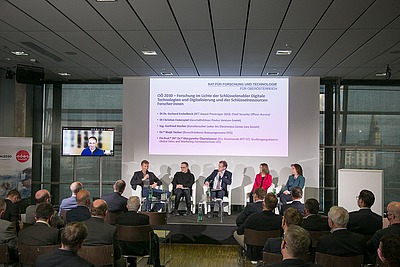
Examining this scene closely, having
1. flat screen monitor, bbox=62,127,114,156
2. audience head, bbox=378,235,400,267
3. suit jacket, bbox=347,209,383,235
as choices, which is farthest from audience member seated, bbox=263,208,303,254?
flat screen monitor, bbox=62,127,114,156

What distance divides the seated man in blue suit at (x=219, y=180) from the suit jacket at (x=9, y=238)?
182 inches

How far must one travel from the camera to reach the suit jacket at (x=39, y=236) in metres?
3.16

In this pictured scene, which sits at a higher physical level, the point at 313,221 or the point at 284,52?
the point at 284,52

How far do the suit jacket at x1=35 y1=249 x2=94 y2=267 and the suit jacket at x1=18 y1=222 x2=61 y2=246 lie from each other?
819 millimetres

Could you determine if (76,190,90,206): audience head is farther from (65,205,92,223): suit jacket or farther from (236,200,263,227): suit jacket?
(236,200,263,227): suit jacket

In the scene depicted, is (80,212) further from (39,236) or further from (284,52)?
(284,52)

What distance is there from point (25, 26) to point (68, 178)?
5123 millimetres

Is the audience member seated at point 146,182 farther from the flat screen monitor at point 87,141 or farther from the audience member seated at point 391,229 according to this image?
the audience member seated at point 391,229

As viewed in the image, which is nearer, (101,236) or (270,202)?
(101,236)

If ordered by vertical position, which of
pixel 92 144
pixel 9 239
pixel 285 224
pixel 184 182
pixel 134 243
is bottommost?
pixel 134 243

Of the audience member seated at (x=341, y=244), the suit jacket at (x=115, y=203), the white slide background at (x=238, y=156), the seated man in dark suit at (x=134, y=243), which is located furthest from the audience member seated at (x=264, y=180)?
the audience member seated at (x=341, y=244)

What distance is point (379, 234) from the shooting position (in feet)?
A: 10.9

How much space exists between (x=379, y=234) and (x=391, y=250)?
48.5 inches

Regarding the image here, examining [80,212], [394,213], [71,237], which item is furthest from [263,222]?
[71,237]
